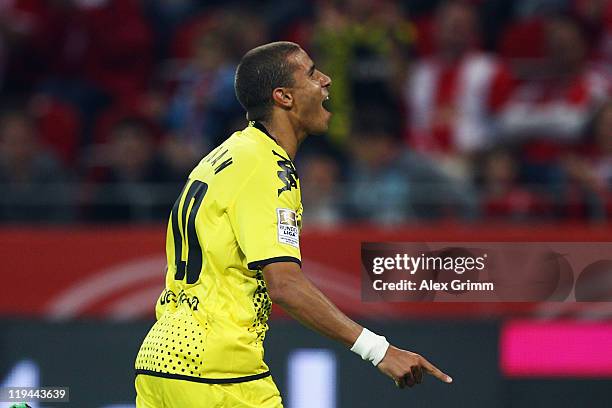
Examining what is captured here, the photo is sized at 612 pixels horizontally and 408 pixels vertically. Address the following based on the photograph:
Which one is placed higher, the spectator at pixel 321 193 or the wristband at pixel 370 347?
the spectator at pixel 321 193

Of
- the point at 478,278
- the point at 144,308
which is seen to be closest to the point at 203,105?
the point at 144,308

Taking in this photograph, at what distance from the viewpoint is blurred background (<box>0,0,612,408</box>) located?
20.9 ft

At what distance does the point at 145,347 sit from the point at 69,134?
580 cm

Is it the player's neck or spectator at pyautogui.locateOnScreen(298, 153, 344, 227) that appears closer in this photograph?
the player's neck

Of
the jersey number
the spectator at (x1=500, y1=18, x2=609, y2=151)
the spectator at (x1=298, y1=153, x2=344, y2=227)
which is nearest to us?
the jersey number

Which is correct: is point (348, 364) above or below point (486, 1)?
below

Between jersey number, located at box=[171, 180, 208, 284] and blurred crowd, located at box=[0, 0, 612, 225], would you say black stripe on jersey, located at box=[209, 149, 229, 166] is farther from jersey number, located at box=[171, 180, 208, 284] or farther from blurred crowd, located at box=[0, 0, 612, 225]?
blurred crowd, located at box=[0, 0, 612, 225]

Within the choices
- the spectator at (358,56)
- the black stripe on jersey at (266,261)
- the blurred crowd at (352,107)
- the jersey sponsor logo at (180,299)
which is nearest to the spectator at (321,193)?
the blurred crowd at (352,107)

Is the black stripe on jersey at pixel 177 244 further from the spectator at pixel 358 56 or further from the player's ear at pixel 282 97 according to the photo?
the spectator at pixel 358 56

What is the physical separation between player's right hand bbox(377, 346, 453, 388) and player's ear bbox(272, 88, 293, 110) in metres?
0.91

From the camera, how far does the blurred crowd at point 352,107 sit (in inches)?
314

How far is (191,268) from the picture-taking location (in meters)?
4.11

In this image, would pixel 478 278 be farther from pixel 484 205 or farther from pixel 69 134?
pixel 69 134

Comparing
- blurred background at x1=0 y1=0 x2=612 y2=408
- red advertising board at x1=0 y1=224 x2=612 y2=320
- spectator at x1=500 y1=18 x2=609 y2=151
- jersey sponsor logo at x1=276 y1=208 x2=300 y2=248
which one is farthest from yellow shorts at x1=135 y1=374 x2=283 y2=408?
spectator at x1=500 y1=18 x2=609 y2=151
